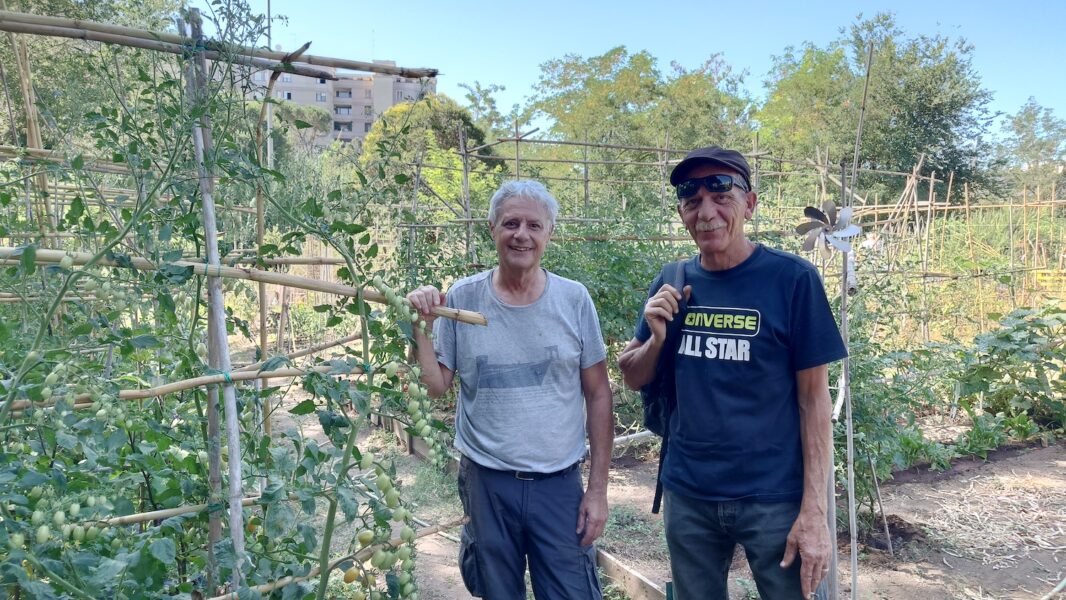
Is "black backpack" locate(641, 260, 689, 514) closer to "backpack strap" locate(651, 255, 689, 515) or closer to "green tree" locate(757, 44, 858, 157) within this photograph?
"backpack strap" locate(651, 255, 689, 515)

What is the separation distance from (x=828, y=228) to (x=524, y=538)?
1241 millimetres

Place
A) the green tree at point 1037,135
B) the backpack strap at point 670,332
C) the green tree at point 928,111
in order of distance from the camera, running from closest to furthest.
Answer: the backpack strap at point 670,332, the green tree at point 928,111, the green tree at point 1037,135

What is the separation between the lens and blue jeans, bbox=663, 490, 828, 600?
1703 mm

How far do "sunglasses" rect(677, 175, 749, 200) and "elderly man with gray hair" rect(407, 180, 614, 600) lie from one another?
37 cm

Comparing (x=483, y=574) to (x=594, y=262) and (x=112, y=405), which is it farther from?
(x=594, y=262)

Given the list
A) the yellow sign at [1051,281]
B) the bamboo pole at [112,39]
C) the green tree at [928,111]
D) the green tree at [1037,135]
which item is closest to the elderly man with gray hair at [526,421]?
the bamboo pole at [112,39]

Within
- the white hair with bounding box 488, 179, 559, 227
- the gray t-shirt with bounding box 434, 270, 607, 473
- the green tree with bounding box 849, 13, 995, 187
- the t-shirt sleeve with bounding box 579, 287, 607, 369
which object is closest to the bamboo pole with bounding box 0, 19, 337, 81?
the white hair with bounding box 488, 179, 559, 227

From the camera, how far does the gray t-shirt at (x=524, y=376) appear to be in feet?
5.99

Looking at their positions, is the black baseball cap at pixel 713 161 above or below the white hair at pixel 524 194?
above

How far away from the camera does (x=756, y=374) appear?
1.73 m

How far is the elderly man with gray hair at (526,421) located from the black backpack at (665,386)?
0.49 feet

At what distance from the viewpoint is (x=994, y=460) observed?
493cm

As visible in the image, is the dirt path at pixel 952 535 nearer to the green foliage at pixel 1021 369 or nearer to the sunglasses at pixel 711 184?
the green foliage at pixel 1021 369

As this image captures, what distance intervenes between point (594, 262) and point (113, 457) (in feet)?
13.8
